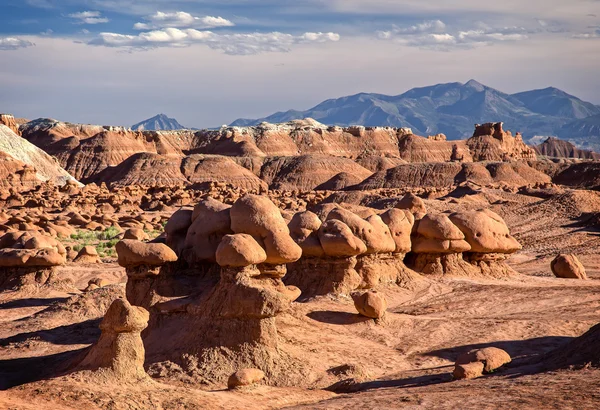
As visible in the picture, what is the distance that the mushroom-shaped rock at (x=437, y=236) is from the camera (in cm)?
2205

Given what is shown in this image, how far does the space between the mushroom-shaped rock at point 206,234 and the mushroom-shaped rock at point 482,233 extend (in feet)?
27.4

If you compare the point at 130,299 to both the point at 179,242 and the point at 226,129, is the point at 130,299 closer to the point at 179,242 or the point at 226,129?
the point at 179,242

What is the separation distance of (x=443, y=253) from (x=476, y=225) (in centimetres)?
124

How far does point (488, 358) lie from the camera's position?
511 inches

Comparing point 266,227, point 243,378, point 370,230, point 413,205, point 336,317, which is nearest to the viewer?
point 243,378

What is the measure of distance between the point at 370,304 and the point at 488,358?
3.82 metres

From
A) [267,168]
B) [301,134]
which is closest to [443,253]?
[267,168]

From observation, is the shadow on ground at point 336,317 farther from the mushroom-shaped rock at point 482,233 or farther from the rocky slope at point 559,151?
→ the rocky slope at point 559,151

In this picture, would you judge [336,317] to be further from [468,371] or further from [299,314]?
[468,371]

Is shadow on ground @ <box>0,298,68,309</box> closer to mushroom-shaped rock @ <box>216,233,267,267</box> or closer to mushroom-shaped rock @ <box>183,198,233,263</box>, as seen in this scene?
mushroom-shaped rock @ <box>183,198,233,263</box>

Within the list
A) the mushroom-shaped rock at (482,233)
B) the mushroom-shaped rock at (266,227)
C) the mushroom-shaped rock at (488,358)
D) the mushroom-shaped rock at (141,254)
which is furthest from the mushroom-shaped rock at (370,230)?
the mushroom-shaped rock at (488,358)

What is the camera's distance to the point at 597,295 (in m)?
19.8

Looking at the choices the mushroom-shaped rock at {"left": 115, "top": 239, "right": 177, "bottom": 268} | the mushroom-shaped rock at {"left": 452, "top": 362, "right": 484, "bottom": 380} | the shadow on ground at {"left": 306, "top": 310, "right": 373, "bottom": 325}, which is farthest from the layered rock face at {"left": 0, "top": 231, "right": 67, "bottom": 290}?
the mushroom-shaped rock at {"left": 452, "top": 362, "right": 484, "bottom": 380}

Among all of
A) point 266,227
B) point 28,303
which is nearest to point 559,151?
point 28,303
